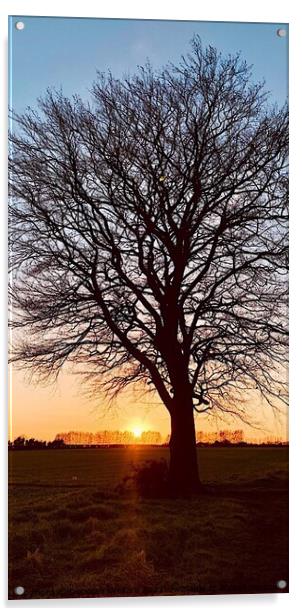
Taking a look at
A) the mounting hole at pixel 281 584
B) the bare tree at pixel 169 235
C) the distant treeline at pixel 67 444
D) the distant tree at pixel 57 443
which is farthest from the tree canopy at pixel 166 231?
the mounting hole at pixel 281 584

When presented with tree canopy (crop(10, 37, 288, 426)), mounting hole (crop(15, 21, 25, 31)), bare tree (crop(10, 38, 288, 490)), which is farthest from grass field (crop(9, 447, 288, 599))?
mounting hole (crop(15, 21, 25, 31))

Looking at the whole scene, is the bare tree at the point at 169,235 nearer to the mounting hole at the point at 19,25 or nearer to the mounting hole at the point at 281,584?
the mounting hole at the point at 19,25

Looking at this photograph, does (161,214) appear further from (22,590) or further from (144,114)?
(22,590)

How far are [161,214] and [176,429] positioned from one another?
92cm

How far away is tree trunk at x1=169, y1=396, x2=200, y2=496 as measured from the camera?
10.8ft

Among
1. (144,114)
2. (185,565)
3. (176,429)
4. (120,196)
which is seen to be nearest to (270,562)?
(185,565)

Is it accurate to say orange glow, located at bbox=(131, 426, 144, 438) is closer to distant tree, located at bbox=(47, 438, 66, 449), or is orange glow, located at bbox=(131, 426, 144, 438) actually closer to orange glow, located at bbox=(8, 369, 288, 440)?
orange glow, located at bbox=(8, 369, 288, 440)

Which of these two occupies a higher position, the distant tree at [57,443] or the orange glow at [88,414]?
the orange glow at [88,414]

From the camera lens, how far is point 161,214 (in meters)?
3.37
